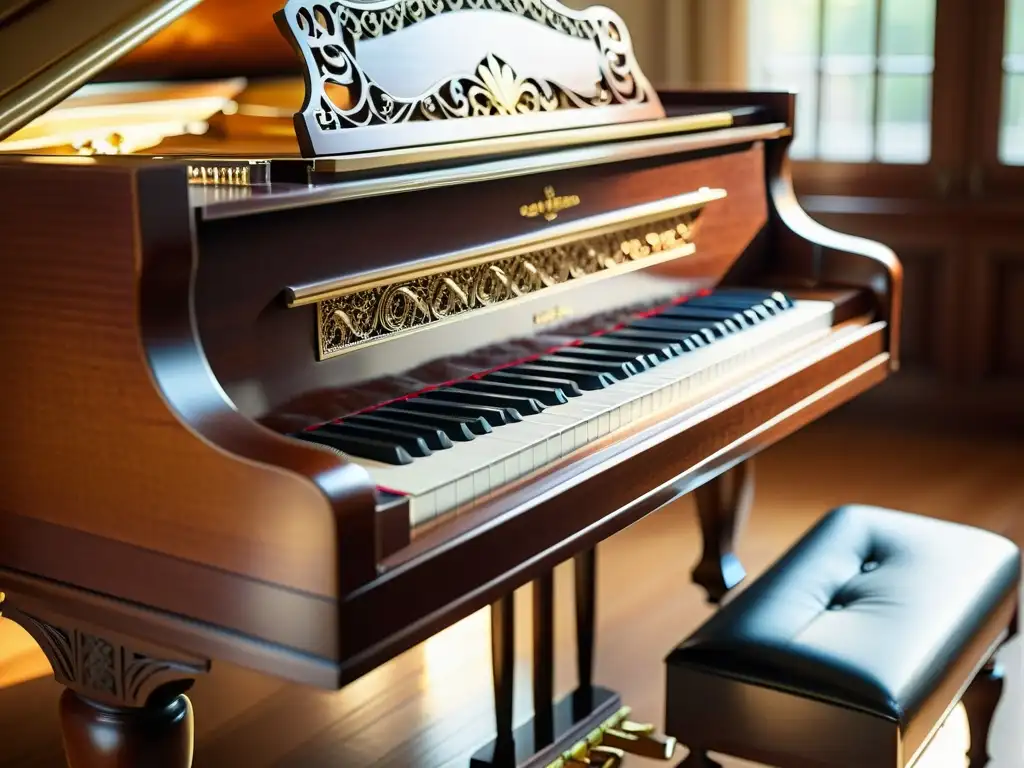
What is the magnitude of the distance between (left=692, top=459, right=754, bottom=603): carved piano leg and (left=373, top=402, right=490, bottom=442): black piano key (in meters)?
1.34

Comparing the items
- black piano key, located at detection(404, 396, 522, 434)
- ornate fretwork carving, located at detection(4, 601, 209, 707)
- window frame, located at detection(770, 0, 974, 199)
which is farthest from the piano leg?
window frame, located at detection(770, 0, 974, 199)

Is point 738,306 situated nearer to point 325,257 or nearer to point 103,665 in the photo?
point 325,257

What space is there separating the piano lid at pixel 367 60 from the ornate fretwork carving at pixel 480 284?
0.18m

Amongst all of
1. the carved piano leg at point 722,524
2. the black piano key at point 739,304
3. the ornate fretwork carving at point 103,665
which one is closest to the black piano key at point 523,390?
the ornate fretwork carving at point 103,665

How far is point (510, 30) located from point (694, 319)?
0.59m

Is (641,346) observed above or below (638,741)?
above

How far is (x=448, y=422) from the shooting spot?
1.60 m

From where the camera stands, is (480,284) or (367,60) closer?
(367,60)

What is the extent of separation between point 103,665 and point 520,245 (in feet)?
2.66

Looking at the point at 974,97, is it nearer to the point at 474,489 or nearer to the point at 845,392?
the point at 845,392

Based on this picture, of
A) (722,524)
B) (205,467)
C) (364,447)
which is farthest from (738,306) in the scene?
(205,467)

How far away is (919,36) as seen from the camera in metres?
4.52

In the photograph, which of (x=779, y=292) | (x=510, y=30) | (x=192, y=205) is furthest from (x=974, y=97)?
(x=192, y=205)

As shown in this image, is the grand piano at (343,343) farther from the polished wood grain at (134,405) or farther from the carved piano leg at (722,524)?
the carved piano leg at (722,524)
